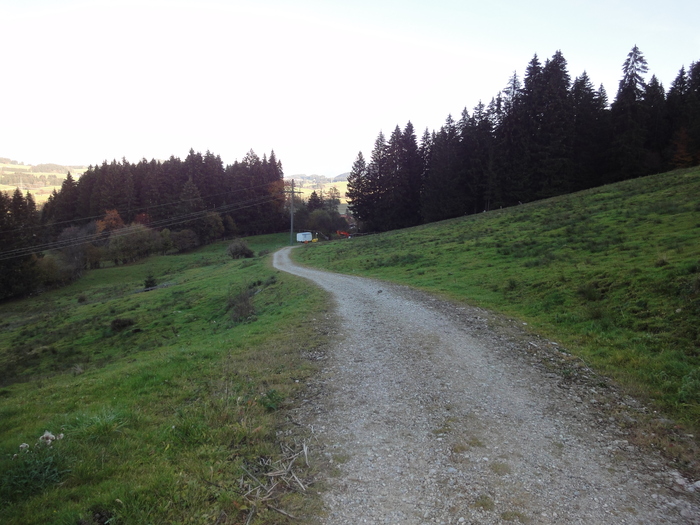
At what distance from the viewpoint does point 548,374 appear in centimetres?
757

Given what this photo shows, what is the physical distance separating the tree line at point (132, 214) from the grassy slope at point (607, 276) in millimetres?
46879

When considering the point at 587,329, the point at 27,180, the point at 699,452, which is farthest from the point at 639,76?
the point at 27,180

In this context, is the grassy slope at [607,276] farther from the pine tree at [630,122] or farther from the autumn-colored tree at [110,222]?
the autumn-colored tree at [110,222]

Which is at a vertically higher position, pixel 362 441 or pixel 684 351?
pixel 684 351

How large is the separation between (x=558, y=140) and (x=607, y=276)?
4335 cm

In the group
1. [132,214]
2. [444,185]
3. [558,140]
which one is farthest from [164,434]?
[132,214]

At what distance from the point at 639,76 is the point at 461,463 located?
2553 inches

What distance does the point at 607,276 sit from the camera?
11.7 m

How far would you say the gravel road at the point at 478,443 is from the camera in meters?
3.99

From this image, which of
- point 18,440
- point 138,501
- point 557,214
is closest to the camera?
point 138,501

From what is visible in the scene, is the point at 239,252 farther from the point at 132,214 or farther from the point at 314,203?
the point at 314,203

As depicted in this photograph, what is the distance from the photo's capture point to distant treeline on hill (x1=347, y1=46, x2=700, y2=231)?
44.8m

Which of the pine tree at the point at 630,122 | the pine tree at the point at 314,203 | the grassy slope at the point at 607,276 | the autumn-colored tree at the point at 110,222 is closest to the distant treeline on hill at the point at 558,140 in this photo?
the pine tree at the point at 630,122

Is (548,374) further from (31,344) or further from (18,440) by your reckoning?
(31,344)
